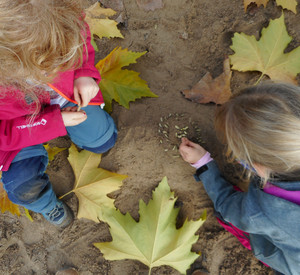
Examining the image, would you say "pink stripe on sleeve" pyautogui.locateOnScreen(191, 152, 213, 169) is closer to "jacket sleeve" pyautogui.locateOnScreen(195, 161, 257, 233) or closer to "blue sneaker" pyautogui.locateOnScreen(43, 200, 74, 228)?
"jacket sleeve" pyautogui.locateOnScreen(195, 161, 257, 233)

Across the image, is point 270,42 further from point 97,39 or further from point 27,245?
point 27,245

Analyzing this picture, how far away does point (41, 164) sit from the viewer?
1205 mm

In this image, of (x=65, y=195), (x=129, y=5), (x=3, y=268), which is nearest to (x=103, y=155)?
(x=65, y=195)

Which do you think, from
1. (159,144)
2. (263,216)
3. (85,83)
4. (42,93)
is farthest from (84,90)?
(263,216)

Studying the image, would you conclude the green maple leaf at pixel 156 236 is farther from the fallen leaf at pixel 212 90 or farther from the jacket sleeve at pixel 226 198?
the fallen leaf at pixel 212 90

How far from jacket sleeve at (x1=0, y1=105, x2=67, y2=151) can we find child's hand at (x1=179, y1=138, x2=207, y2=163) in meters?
0.53

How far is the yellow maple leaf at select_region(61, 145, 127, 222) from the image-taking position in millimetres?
1314

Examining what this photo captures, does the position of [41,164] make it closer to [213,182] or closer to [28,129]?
[28,129]

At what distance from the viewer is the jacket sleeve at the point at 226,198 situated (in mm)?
1070

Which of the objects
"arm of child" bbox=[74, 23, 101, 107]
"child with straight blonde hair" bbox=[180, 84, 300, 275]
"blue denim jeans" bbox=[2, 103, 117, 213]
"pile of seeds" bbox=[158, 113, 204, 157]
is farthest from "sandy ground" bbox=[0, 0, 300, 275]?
"arm of child" bbox=[74, 23, 101, 107]

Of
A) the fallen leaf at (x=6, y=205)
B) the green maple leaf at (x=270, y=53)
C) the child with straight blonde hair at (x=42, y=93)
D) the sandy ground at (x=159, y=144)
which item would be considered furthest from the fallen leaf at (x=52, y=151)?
the green maple leaf at (x=270, y=53)

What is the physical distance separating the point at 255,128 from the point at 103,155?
0.78m

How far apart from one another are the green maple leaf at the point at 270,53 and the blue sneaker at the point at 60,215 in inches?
44.1

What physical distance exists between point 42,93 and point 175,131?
625 mm
